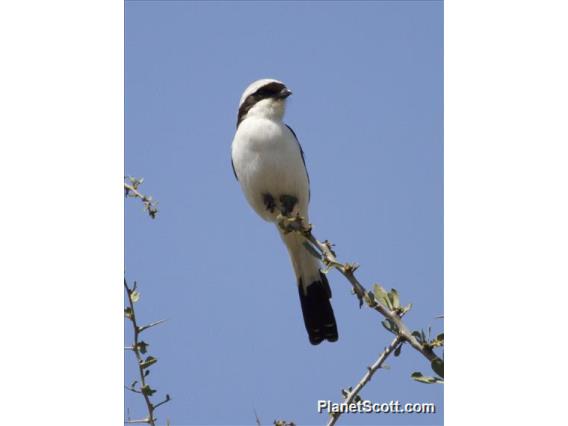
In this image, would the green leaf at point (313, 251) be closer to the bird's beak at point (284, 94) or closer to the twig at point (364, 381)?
the twig at point (364, 381)

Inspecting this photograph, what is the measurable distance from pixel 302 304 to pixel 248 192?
3.77ft

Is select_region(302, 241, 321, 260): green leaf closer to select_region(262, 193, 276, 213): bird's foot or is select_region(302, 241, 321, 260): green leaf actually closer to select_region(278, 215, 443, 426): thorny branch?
select_region(278, 215, 443, 426): thorny branch

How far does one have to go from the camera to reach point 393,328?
3338 millimetres

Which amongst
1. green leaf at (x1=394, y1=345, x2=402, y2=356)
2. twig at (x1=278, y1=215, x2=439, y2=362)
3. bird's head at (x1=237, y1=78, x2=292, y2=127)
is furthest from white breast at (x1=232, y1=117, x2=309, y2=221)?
green leaf at (x1=394, y1=345, x2=402, y2=356)

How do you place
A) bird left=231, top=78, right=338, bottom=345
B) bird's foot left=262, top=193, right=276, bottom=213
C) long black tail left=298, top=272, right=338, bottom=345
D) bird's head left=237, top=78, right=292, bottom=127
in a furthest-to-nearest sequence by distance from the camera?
bird's head left=237, top=78, right=292, bottom=127
bird's foot left=262, top=193, right=276, bottom=213
bird left=231, top=78, right=338, bottom=345
long black tail left=298, top=272, right=338, bottom=345

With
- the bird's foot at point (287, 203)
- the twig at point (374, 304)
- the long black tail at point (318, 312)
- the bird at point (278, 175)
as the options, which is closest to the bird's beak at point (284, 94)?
the bird at point (278, 175)

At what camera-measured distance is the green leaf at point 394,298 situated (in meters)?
3.43

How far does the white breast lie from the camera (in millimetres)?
6820

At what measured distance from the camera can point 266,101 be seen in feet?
23.7

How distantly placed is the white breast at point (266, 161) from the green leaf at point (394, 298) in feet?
11.3

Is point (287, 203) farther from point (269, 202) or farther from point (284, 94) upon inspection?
point (284, 94)

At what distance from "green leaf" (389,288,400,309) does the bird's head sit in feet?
12.9
